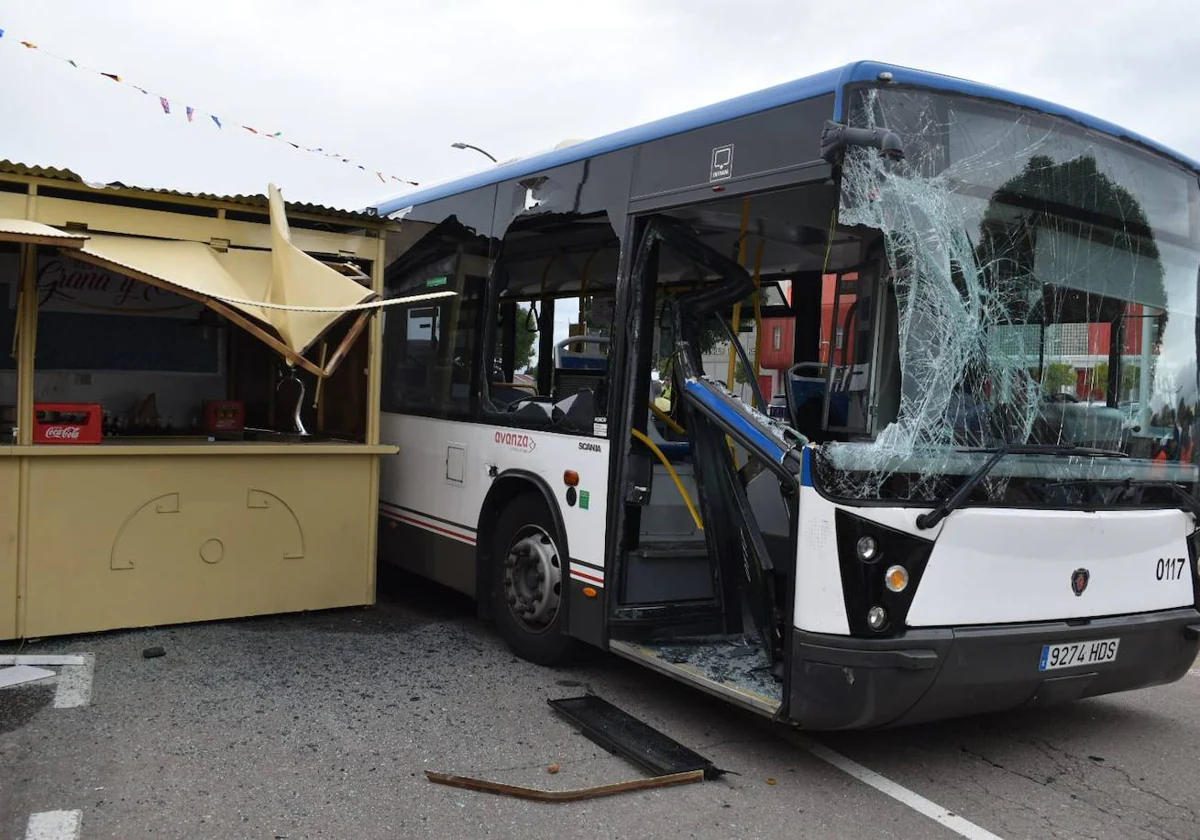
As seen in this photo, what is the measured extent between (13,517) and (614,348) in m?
3.54

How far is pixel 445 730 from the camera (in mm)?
5121

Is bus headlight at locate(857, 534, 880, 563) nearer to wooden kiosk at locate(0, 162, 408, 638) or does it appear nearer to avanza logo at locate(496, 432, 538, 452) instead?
avanza logo at locate(496, 432, 538, 452)

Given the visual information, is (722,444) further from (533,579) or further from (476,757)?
(476,757)

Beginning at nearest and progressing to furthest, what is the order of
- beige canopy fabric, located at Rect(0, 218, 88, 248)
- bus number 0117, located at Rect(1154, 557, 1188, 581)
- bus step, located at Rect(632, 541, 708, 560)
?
bus number 0117, located at Rect(1154, 557, 1188, 581) < beige canopy fabric, located at Rect(0, 218, 88, 248) < bus step, located at Rect(632, 541, 708, 560)

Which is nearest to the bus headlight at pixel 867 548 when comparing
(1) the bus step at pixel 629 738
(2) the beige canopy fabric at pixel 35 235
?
(1) the bus step at pixel 629 738

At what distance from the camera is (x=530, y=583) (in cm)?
633

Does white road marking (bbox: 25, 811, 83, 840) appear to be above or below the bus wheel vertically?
below

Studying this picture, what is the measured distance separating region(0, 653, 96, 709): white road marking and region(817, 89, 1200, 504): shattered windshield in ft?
12.4

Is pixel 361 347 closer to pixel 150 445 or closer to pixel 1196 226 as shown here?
pixel 150 445

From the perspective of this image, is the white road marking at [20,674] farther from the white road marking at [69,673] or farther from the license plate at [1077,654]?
the license plate at [1077,654]

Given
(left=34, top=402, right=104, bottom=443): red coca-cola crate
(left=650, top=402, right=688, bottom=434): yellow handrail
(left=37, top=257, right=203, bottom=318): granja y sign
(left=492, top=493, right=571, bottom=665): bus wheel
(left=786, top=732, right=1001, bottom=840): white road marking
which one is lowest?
(left=786, top=732, right=1001, bottom=840): white road marking

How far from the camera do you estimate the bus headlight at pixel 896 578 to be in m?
4.25

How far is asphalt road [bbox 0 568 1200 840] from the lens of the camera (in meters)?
4.14

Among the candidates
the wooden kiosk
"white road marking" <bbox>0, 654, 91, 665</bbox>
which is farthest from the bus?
"white road marking" <bbox>0, 654, 91, 665</bbox>
